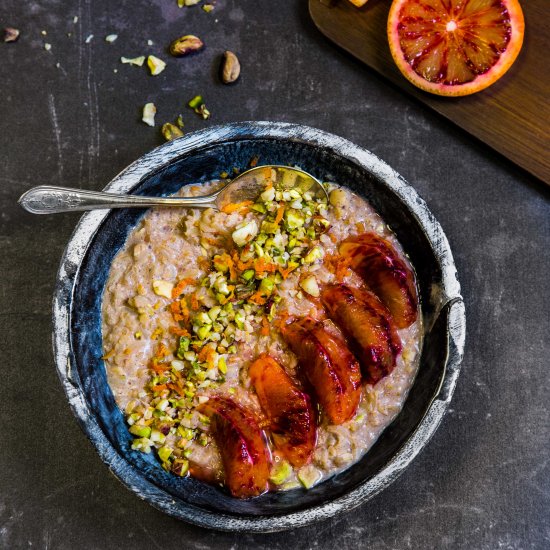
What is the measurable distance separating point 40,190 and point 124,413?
73 cm

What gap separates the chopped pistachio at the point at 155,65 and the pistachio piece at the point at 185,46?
6cm

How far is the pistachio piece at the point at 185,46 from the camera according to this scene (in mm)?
2287

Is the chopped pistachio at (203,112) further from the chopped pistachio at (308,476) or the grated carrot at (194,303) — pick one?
Answer: the chopped pistachio at (308,476)

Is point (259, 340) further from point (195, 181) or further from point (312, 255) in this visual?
point (195, 181)

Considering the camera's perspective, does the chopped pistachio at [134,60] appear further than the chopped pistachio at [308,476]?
Yes

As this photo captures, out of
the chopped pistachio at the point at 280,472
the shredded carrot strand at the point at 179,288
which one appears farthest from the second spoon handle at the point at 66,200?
the chopped pistachio at the point at 280,472

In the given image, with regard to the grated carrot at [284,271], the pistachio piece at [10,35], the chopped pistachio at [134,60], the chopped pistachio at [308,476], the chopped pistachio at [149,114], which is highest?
the pistachio piece at [10,35]

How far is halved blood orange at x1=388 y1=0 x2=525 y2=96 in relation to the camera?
2.19 m

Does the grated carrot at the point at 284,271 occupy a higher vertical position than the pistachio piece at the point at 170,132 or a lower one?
lower

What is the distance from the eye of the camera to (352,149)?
1987 millimetres

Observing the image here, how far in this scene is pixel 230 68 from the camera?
2273mm

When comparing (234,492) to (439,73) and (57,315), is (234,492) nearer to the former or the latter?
(57,315)

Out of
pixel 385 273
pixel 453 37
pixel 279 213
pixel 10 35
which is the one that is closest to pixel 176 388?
pixel 279 213

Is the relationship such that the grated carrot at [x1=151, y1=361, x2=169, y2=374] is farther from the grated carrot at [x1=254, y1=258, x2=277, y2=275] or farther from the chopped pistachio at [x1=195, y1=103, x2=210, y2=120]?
the chopped pistachio at [x1=195, y1=103, x2=210, y2=120]
